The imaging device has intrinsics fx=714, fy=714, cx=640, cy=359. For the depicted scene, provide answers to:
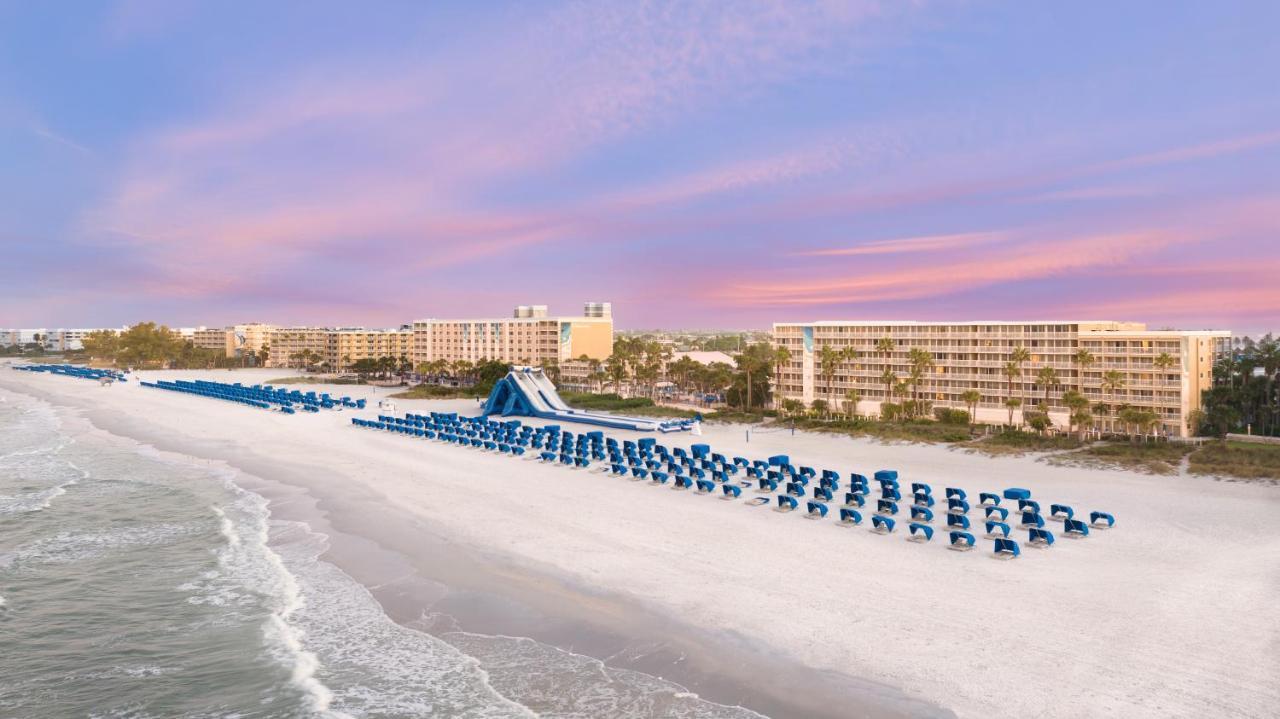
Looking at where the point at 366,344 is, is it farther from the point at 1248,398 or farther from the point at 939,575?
the point at 939,575

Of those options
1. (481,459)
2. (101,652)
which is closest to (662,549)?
(101,652)

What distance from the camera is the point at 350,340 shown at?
15775cm

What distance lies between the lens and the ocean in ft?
43.1

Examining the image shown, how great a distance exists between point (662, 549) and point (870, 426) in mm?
30708

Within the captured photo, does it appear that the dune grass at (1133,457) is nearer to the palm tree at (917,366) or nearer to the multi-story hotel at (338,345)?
the palm tree at (917,366)

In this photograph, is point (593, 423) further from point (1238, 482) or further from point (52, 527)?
point (1238, 482)

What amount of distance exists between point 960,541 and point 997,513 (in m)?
4.84

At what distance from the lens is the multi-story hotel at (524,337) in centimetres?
11131

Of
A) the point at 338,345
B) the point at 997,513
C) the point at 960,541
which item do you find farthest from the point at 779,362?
the point at 338,345

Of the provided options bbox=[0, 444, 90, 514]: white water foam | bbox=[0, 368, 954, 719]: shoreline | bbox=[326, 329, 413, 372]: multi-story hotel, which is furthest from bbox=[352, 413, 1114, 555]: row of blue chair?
bbox=[326, 329, 413, 372]: multi-story hotel

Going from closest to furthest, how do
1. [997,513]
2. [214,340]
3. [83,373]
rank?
[997,513] → [83,373] → [214,340]

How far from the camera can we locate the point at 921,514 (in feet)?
80.9

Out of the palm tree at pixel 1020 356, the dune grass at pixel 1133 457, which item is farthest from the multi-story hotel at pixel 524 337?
the dune grass at pixel 1133 457

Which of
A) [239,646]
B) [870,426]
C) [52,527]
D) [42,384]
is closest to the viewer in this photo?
[239,646]
